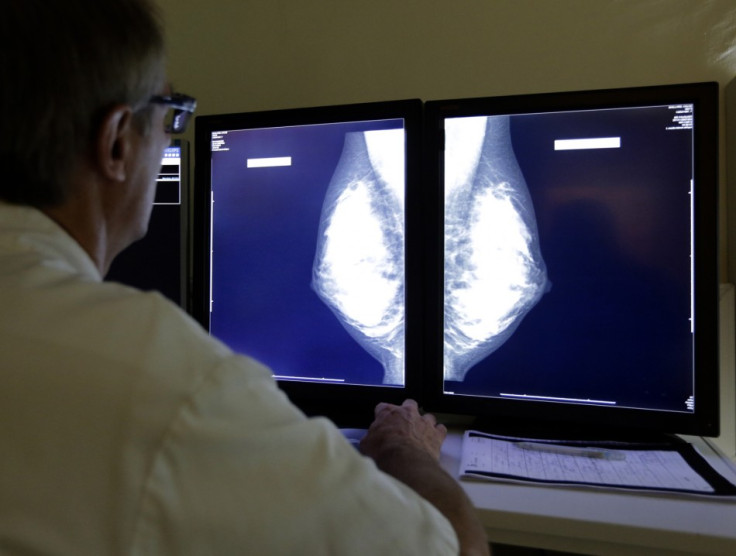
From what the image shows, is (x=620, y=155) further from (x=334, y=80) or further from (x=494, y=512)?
(x=334, y=80)

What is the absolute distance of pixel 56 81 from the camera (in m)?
0.65

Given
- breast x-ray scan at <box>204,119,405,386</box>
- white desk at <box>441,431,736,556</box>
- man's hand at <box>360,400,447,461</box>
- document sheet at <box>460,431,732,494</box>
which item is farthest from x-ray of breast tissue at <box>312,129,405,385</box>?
white desk at <box>441,431,736,556</box>

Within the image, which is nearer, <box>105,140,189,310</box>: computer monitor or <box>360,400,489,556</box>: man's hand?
<box>360,400,489,556</box>: man's hand

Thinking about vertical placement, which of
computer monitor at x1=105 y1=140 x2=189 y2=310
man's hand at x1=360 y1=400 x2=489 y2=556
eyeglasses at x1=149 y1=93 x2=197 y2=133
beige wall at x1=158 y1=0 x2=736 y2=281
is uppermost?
beige wall at x1=158 y1=0 x2=736 y2=281

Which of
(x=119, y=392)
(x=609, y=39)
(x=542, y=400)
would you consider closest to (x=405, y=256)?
(x=542, y=400)

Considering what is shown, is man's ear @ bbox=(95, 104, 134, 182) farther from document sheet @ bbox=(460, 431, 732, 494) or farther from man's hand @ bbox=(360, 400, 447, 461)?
document sheet @ bbox=(460, 431, 732, 494)

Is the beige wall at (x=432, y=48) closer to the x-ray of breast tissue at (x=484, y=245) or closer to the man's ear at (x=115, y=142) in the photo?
the x-ray of breast tissue at (x=484, y=245)

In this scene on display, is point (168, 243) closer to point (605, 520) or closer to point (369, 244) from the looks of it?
point (369, 244)

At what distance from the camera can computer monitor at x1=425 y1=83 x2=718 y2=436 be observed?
113 centimetres

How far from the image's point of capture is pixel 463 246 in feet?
4.16

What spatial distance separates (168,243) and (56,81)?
92cm

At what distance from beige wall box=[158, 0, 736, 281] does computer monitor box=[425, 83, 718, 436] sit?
291 mm

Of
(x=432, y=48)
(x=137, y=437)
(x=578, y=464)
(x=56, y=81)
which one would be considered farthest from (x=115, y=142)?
(x=432, y=48)

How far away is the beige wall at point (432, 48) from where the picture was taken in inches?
54.8
